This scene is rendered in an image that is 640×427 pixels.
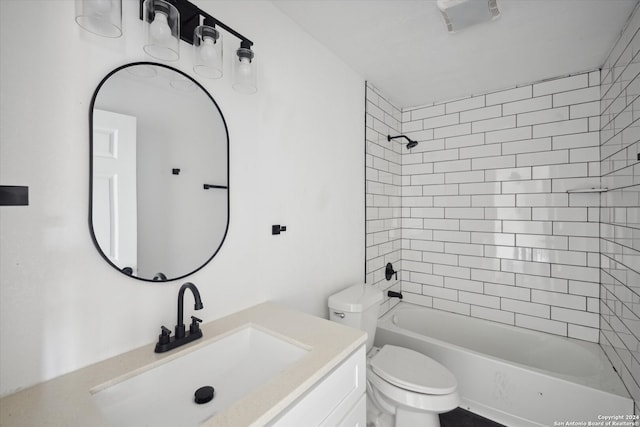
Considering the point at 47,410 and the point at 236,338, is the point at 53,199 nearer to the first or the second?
the point at 47,410

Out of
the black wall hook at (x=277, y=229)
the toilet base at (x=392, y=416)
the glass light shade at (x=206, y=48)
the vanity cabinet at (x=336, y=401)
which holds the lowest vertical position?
the toilet base at (x=392, y=416)

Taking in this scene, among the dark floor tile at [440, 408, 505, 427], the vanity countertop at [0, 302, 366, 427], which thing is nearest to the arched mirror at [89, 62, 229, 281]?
the vanity countertop at [0, 302, 366, 427]

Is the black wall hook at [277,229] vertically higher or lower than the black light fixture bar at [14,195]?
lower

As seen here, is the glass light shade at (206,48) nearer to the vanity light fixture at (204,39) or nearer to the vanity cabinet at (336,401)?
the vanity light fixture at (204,39)

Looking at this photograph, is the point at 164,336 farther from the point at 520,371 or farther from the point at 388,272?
the point at 520,371

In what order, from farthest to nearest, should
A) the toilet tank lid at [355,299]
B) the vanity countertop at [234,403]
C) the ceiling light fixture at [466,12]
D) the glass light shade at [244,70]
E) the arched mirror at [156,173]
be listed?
1. the toilet tank lid at [355,299]
2. the ceiling light fixture at [466,12]
3. the glass light shade at [244,70]
4. the arched mirror at [156,173]
5. the vanity countertop at [234,403]

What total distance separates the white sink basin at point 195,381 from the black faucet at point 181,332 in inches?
2.0

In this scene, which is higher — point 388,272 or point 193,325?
point 193,325

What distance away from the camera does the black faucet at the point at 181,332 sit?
87 centimetres

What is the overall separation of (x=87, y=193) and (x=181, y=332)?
531 mm

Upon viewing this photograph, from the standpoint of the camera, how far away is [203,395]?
85cm

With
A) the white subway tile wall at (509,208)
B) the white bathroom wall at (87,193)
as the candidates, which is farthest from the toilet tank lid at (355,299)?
the white subway tile wall at (509,208)

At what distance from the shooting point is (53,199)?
0.74m

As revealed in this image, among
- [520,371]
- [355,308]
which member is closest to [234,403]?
[355,308]
